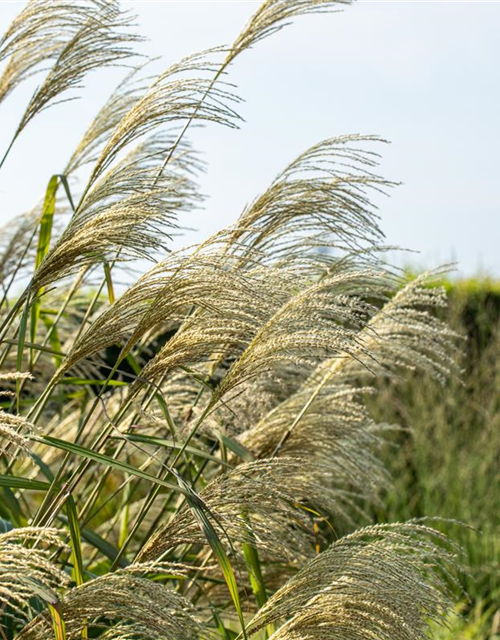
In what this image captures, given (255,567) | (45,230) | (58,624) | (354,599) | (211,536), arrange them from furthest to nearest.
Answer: (45,230)
(255,567)
(354,599)
(211,536)
(58,624)

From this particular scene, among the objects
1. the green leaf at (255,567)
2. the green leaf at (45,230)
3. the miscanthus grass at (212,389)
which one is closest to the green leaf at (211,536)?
the miscanthus grass at (212,389)

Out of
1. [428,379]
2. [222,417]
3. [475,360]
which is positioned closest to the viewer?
[222,417]

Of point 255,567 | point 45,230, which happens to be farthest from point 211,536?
point 45,230

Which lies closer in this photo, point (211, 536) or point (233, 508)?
point (211, 536)

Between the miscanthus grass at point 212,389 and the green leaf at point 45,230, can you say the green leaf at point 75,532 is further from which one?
the green leaf at point 45,230

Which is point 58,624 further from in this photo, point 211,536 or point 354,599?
point 354,599

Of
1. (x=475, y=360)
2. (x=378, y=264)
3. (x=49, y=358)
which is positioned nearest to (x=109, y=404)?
(x=49, y=358)

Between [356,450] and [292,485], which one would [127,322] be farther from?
[356,450]

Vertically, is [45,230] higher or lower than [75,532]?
higher

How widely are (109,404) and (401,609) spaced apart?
197 centimetres

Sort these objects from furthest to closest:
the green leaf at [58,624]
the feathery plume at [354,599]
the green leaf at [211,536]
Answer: the feathery plume at [354,599], the green leaf at [211,536], the green leaf at [58,624]

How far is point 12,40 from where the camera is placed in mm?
2713

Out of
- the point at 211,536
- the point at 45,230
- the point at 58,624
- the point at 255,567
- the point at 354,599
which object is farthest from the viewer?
the point at 45,230

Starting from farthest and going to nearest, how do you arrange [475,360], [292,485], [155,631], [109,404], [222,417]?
[475,360] → [109,404] → [222,417] → [292,485] → [155,631]
